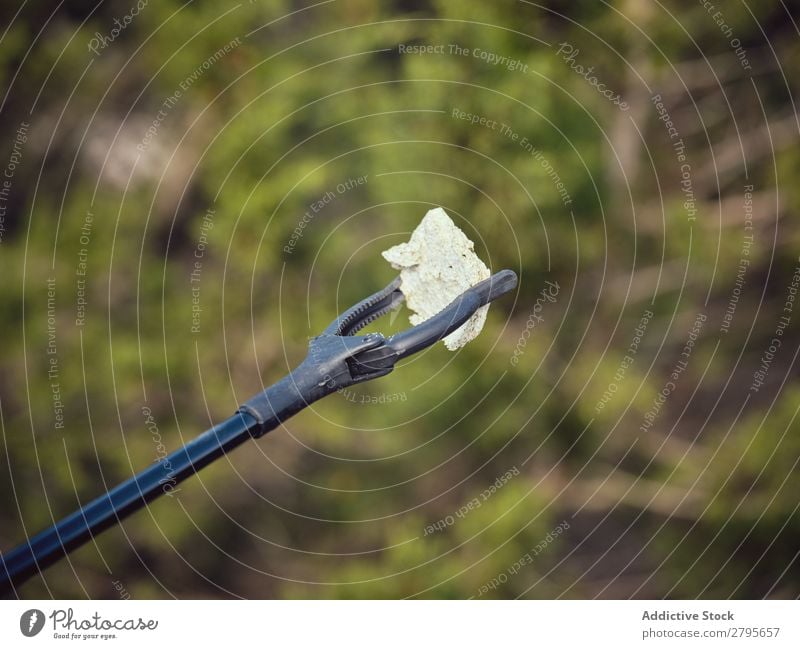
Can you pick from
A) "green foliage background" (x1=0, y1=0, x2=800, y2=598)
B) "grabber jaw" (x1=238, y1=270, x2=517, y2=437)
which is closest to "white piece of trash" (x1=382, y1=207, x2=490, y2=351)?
"grabber jaw" (x1=238, y1=270, x2=517, y2=437)

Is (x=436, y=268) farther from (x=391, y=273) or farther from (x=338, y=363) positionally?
(x=391, y=273)

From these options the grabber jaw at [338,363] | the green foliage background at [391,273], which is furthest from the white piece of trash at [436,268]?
the green foliage background at [391,273]

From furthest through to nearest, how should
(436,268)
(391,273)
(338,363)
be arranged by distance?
(391,273), (436,268), (338,363)

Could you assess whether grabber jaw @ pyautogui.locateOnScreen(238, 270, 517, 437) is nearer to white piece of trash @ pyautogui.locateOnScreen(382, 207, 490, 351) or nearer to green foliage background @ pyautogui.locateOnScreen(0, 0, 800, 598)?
white piece of trash @ pyautogui.locateOnScreen(382, 207, 490, 351)

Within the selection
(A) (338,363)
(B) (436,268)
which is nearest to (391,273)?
(B) (436,268)

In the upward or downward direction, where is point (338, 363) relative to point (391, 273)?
downward
